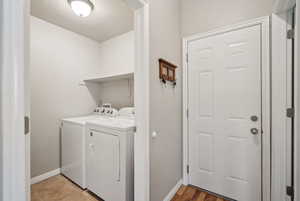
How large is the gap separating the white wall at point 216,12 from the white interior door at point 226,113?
0.16 metres

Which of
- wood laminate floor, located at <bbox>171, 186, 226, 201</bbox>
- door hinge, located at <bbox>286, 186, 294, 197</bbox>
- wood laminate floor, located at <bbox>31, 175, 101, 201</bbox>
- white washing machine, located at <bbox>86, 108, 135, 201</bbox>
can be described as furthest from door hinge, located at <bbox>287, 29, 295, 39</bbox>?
wood laminate floor, located at <bbox>31, 175, 101, 201</bbox>

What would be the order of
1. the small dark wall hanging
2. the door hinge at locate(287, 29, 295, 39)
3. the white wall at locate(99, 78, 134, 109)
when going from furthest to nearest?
the white wall at locate(99, 78, 134, 109)
the small dark wall hanging
the door hinge at locate(287, 29, 295, 39)

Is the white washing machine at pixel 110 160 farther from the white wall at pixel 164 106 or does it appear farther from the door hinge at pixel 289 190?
the door hinge at pixel 289 190

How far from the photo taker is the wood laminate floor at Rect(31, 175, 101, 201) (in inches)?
Result: 66.9

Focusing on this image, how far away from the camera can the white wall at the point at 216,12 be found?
149cm

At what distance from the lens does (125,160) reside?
51.6 inches

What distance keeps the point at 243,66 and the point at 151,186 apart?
5.47 ft

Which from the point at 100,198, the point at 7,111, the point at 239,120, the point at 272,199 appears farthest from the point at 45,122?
the point at 272,199

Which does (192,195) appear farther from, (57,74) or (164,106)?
(57,74)

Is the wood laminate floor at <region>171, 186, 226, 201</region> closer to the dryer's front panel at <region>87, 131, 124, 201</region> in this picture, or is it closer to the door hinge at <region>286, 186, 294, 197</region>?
the door hinge at <region>286, 186, 294, 197</region>

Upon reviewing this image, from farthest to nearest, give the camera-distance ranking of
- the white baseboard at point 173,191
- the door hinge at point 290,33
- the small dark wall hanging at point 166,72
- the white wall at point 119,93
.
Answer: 1. the white wall at point 119,93
2. the white baseboard at point 173,191
3. the small dark wall hanging at point 166,72
4. the door hinge at point 290,33

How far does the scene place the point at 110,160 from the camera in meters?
1.43

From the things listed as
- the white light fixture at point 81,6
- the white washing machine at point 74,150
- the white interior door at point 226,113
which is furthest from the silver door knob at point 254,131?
the white light fixture at point 81,6

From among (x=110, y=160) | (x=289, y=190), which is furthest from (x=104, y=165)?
(x=289, y=190)
